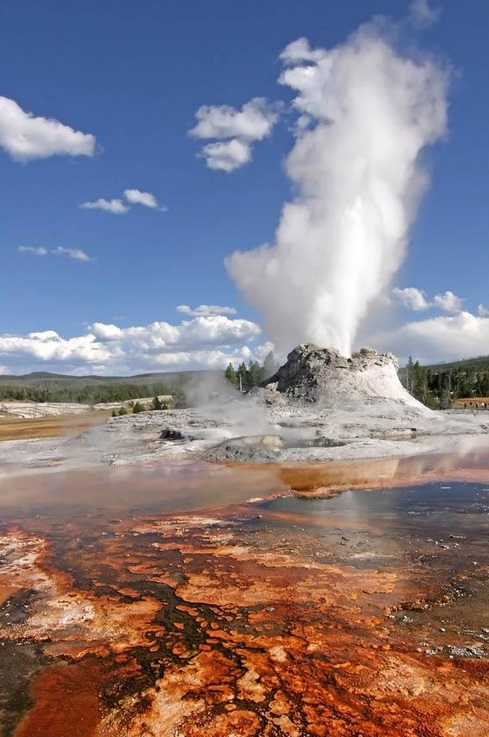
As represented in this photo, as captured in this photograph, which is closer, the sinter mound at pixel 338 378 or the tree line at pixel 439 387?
the sinter mound at pixel 338 378

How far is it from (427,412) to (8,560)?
26986mm

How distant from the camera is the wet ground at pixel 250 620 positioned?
474cm

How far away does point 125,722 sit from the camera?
470 centimetres

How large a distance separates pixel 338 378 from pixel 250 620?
2841 centimetres

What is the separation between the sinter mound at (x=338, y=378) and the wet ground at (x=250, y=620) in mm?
19467

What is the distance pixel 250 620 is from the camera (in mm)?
6602

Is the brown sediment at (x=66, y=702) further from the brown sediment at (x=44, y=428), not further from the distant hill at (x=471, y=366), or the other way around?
the distant hill at (x=471, y=366)

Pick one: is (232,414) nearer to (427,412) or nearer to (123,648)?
(427,412)

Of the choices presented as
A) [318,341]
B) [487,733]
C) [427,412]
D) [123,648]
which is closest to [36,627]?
[123,648]

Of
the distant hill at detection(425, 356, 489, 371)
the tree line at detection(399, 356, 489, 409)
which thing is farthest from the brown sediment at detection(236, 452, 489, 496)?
the distant hill at detection(425, 356, 489, 371)

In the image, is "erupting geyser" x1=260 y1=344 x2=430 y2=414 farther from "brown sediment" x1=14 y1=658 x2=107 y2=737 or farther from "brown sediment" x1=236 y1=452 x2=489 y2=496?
"brown sediment" x1=14 y1=658 x2=107 y2=737

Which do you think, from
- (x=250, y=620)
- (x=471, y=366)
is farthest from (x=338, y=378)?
(x=471, y=366)

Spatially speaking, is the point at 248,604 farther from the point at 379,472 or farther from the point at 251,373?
the point at 251,373

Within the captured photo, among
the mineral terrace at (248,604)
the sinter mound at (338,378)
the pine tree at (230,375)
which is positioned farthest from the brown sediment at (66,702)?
the pine tree at (230,375)
